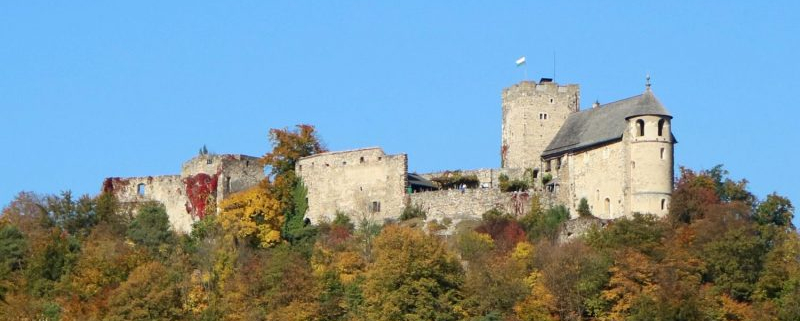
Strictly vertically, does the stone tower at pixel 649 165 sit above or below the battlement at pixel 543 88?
below

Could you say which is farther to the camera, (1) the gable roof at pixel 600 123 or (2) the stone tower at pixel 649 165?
(1) the gable roof at pixel 600 123

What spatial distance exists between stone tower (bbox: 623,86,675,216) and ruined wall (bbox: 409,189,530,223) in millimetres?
5632

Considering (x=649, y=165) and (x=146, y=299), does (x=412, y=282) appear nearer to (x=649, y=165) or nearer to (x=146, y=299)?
(x=146, y=299)

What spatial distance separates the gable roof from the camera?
3275 inches

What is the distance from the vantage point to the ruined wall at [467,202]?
8594 centimetres

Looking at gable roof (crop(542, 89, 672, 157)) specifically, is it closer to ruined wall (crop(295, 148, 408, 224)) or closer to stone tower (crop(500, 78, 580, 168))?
stone tower (crop(500, 78, 580, 168))

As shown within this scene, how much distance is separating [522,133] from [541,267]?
1220cm

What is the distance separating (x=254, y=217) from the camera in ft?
288

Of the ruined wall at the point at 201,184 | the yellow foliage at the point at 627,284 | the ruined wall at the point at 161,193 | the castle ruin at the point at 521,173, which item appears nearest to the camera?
the yellow foliage at the point at 627,284

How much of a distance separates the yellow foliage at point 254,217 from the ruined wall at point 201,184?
3.01m

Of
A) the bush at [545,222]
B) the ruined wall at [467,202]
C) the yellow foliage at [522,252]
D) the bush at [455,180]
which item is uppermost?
the bush at [455,180]

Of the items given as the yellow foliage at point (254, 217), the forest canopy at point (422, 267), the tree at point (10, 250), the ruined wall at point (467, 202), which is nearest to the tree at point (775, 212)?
the forest canopy at point (422, 267)

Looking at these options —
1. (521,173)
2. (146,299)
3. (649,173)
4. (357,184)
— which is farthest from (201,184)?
(649,173)

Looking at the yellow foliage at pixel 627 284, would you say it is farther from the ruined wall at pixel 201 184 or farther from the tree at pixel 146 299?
the ruined wall at pixel 201 184
